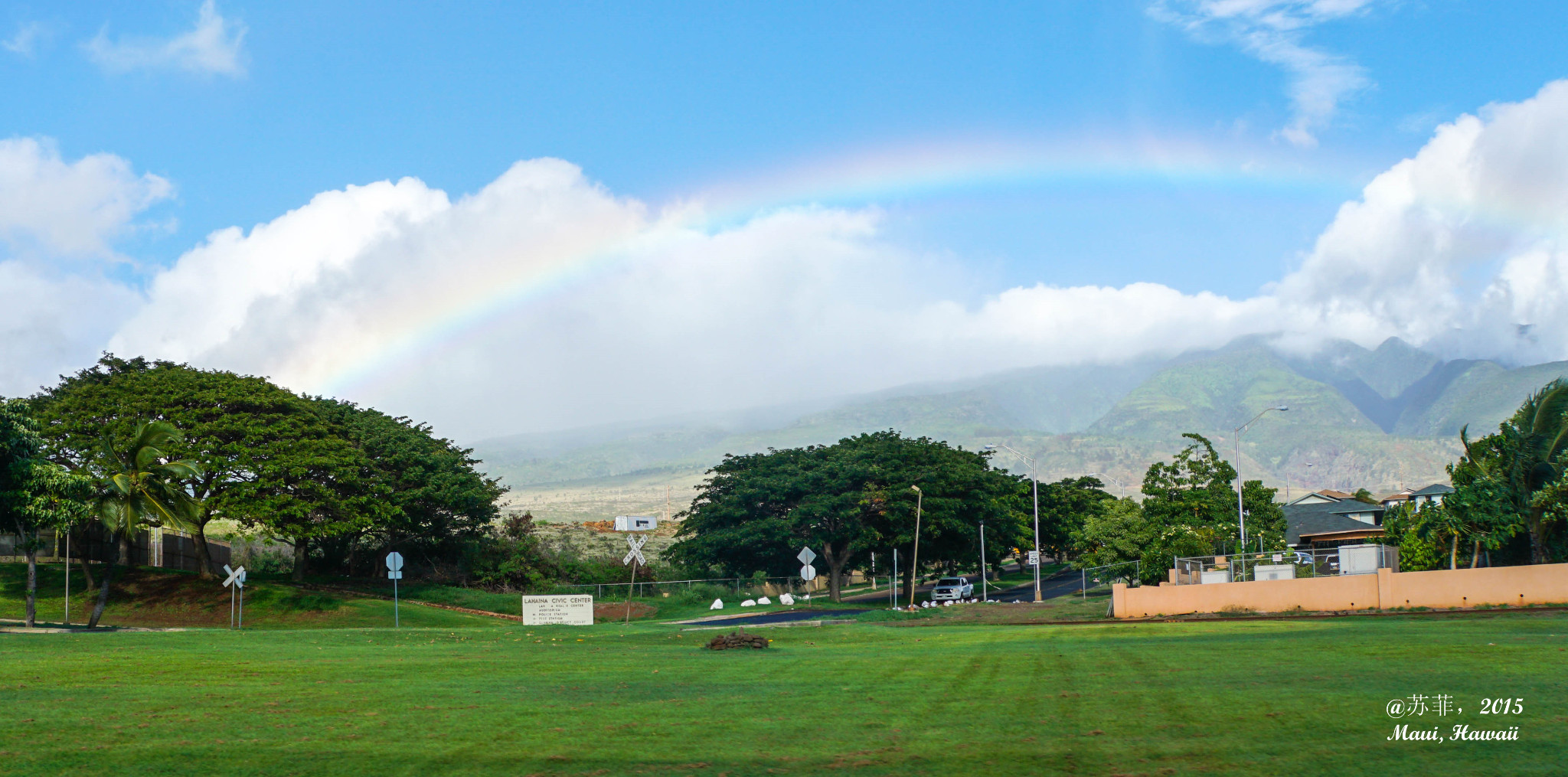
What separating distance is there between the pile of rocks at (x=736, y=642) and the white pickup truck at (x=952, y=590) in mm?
43286

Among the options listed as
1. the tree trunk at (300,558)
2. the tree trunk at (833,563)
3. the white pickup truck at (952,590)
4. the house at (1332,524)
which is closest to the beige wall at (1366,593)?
the white pickup truck at (952,590)

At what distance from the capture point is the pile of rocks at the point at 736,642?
22984mm

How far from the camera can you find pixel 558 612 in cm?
4150

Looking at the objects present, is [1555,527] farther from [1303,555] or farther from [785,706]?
[785,706]

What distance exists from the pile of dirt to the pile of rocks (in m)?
33.0

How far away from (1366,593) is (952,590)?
33862 millimetres

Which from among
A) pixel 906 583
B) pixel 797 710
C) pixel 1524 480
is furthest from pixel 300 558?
pixel 1524 480

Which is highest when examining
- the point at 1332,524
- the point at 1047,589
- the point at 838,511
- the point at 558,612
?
the point at 838,511

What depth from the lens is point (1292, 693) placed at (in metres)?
12.2

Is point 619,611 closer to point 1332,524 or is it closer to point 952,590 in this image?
point 952,590

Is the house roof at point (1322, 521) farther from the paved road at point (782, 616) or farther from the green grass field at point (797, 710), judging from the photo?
the green grass field at point (797, 710)

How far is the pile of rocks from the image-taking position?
75.4 feet

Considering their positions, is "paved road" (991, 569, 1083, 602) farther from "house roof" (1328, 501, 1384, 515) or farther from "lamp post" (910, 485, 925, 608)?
"house roof" (1328, 501, 1384, 515)

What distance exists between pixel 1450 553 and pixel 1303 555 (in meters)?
9.69
